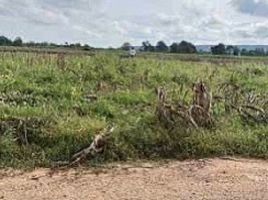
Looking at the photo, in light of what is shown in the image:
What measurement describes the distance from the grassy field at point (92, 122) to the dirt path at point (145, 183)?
0.36m

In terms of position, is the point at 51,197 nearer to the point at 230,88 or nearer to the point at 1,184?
the point at 1,184

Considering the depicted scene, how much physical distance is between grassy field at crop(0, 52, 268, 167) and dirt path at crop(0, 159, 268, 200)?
36 cm

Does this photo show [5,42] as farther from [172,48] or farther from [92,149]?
[92,149]

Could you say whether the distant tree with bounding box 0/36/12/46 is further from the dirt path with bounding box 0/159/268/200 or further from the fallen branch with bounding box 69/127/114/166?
the dirt path with bounding box 0/159/268/200

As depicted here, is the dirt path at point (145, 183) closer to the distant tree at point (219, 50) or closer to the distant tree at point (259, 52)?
the distant tree at point (219, 50)

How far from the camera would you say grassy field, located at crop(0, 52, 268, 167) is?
19.1ft

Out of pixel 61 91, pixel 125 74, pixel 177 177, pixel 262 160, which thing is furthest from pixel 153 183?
pixel 125 74

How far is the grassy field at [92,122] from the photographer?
581 centimetres

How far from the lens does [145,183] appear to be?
195 inches

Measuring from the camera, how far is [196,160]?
583 cm

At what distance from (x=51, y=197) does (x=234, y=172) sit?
1.91 m

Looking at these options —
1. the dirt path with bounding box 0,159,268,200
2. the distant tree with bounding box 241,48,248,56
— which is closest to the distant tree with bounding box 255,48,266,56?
the distant tree with bounding box 241,48,248,56

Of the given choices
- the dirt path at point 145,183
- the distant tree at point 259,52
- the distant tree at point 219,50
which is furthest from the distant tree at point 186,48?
the dirt path at point 145,183

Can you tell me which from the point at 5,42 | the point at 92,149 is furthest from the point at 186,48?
the point at 92,149
